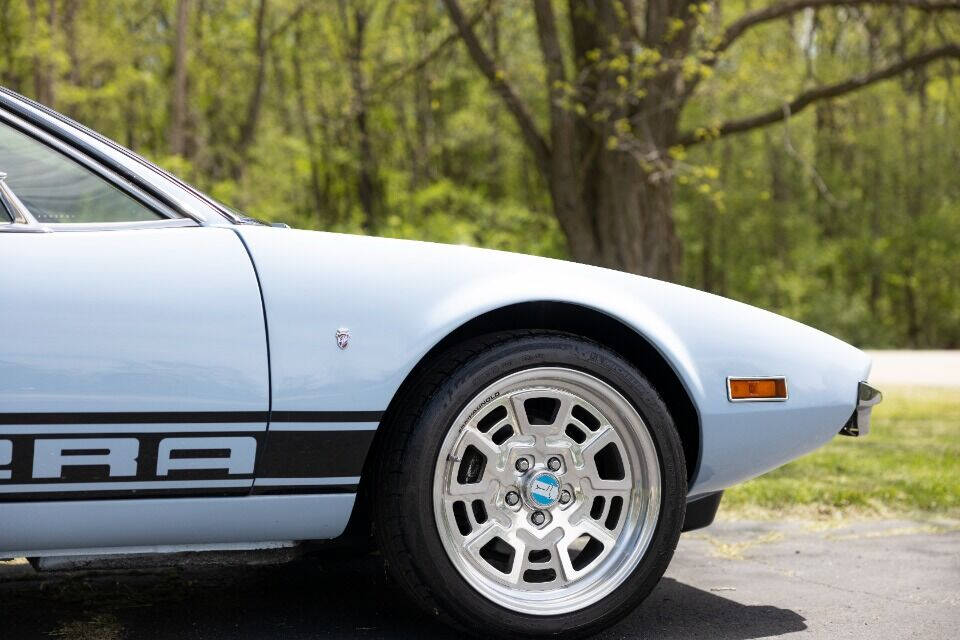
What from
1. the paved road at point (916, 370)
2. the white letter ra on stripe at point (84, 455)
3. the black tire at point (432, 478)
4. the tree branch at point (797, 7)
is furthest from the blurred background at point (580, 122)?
the white letter ra on stripe at point (84, 455)

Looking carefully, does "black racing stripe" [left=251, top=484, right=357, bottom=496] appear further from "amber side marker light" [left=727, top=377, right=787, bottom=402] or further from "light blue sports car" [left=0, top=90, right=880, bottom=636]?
"amber side marker light" [left=727, top=377, right=787, bottom=402]

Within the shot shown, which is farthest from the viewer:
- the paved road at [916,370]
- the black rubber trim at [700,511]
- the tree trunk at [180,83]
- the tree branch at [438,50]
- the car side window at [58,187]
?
the tree trunk at [180,83]

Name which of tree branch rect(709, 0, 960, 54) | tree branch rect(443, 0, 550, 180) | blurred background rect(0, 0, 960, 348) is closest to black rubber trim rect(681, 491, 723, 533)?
blurred background rect(0, 0, 960, 348)

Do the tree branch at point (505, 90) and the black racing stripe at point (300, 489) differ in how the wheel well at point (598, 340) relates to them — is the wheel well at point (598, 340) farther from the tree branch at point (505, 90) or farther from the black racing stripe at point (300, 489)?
the tree branch at point (505, 90)

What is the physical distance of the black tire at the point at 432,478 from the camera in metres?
2.55

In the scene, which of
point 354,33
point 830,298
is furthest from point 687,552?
point 830,298

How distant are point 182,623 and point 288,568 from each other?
2.62 ft

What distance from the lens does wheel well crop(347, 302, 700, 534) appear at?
275cm

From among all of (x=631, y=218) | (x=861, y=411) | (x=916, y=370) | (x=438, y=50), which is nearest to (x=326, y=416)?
(x=861, y=411)

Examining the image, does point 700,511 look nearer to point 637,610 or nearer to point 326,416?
point 637,610

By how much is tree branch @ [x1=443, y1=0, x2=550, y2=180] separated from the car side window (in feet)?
32.7

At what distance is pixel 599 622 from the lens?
8.77ft

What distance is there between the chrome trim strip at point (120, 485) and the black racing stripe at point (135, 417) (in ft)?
0.47

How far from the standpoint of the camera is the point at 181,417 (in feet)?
7.82
